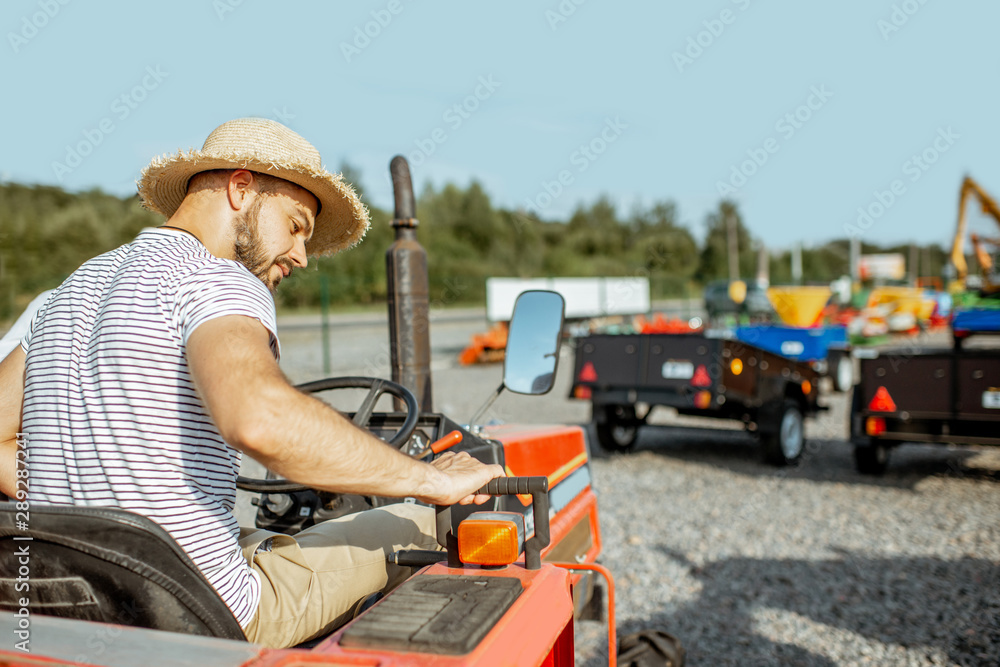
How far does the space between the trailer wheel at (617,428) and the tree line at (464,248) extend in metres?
3.85

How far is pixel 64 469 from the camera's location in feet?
4.62

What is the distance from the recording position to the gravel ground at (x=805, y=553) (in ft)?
11.2

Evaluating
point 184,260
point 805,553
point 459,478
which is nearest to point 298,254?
point 184,260

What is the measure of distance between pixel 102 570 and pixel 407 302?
2538mm

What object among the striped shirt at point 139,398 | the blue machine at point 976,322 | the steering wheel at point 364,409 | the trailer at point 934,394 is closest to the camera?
the striped shirt at point 139,398

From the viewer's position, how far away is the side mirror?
2.27m

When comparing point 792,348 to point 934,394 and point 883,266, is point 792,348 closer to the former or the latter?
point 934,394

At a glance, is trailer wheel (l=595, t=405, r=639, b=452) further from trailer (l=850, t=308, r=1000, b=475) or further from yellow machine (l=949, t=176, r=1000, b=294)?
yellow machine (l=949, t=176, r=1000, b=294)

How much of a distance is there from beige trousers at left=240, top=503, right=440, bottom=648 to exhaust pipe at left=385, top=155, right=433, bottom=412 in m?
1.69

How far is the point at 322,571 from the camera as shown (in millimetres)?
1717

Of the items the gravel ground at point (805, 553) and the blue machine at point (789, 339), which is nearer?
the gravel ground at point (805, 553)

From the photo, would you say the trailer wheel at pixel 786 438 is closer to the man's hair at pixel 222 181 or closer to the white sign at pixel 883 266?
the man's hair at pixel 222 181

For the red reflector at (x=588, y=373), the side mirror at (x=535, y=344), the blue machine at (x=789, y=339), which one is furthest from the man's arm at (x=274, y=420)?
the blue machine at (x=789, y=339)

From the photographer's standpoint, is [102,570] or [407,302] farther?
[407,302]
